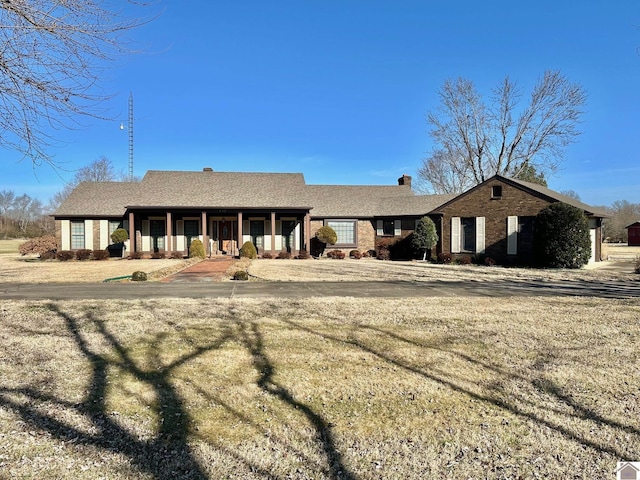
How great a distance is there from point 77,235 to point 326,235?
1682 centimetres

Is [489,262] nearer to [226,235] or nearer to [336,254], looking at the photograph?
[336,254]

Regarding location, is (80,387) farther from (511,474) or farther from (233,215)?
(233,215)

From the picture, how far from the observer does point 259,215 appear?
28938 millimetres

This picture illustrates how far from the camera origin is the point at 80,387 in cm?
446

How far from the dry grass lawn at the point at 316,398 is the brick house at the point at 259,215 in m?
17.2

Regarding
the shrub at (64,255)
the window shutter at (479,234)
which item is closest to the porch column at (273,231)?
the window shutter at (479,234)

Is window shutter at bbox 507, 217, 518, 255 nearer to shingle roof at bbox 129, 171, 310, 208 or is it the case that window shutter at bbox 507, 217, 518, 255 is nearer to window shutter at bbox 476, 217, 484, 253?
window shutter at bbox 476, 217, 484, 253

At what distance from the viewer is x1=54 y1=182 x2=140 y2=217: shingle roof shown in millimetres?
28172

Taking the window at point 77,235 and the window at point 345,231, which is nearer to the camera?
the window at point 77,235

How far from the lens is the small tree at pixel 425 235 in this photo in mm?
25547

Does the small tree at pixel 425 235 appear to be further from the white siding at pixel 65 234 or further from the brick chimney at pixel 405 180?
the white siding at pixel 65 234

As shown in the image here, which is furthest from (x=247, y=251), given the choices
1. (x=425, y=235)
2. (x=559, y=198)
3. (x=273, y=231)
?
(x=559, y=198)

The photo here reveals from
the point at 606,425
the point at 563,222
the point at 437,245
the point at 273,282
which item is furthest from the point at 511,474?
the point at 437,245

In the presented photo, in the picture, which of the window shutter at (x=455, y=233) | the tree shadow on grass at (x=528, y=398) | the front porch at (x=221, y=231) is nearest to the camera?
the tree shadow on grass at (x=528, y=398)
